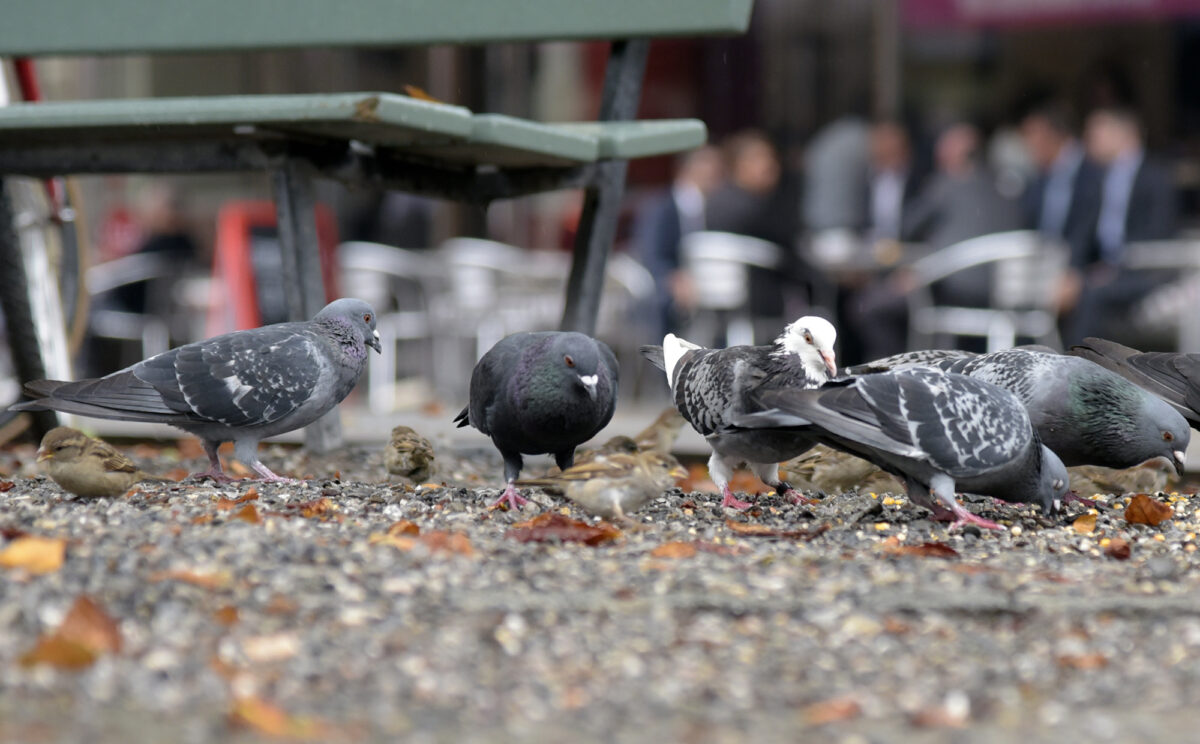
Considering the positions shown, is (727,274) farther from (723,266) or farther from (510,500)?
(510,500)

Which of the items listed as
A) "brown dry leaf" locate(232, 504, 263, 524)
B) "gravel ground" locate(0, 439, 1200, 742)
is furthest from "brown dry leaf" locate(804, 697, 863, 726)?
"brown dry leaf" locate(232, 504, 263, 524)

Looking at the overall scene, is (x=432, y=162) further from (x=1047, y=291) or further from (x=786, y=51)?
(x=786, y=51)

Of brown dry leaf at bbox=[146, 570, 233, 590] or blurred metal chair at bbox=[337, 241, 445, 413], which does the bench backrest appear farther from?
blurred metal chair at bbox=[337, 241, 445, 413]

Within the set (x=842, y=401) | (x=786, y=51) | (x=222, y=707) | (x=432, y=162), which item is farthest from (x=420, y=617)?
(x=786, y=51)

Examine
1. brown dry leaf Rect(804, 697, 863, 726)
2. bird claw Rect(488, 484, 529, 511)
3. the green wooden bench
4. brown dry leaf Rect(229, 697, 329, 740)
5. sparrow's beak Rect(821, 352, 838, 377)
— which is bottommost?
bird claw Rect(488, 484, 529, 511)

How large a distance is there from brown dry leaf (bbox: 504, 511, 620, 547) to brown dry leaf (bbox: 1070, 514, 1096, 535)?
4.36ft

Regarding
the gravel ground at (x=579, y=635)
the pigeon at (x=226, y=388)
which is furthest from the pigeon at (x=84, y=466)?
the pigeon at (x=226, y=388)

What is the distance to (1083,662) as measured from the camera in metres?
2.50

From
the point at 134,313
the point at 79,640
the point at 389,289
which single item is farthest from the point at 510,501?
the point at 134,313

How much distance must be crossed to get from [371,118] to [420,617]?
5.75 feet

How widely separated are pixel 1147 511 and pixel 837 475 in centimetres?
98

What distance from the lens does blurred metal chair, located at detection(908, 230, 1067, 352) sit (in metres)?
8.59

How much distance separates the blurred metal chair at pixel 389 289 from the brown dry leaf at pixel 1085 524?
6280 millimetres

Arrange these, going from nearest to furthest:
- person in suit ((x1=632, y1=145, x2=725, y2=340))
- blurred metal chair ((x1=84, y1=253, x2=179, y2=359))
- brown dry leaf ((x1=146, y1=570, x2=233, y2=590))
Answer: brown dry leaf ((x1=146, y1=570, x2=233, y2=590)) → person in suit ((x1=632, y1=145, x2=725, y2=340)) → blurred metal chair ((x1=84, y1=253, x2=179, y2=359))
